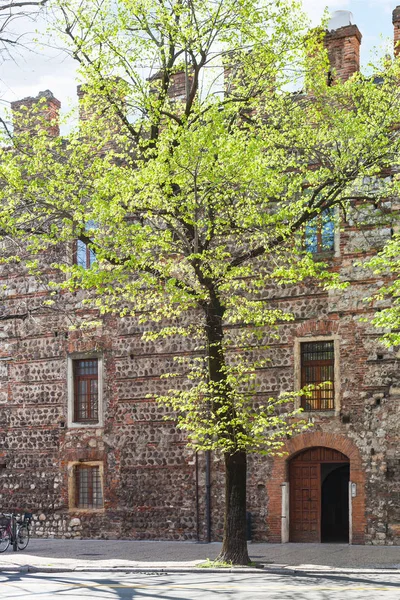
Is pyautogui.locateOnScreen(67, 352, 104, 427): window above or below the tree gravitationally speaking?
below

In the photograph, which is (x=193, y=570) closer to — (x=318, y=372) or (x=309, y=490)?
(x=309, y=490)

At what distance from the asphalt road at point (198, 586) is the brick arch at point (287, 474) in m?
4.54

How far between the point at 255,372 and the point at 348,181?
228 inches

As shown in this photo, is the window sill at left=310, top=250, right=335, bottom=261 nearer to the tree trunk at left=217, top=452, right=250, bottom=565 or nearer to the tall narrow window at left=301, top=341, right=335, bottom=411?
the tall narrow window at left=301, top=341, right=335, bottom=411

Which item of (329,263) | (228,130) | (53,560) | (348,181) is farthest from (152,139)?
(53,560)

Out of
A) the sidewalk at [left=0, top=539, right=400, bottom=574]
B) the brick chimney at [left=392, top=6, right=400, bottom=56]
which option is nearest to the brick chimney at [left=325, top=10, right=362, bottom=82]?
the brick chimney at [left=392, top=6, right=400, bottom=56]

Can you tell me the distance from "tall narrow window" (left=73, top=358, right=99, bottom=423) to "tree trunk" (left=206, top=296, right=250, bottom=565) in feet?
24.0

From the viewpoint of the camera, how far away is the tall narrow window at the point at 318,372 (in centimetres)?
2164

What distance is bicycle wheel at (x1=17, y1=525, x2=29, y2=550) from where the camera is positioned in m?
22.0

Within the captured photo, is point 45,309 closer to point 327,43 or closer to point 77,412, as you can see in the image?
point 77,412

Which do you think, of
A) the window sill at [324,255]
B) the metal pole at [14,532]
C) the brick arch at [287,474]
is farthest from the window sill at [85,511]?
the window sill at [324,255]

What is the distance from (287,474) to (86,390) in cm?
597

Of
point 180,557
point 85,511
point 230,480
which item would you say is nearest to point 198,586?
point 230,480

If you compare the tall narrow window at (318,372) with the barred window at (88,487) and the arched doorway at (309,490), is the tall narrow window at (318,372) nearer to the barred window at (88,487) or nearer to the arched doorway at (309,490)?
the arched doorway at (309,490)
